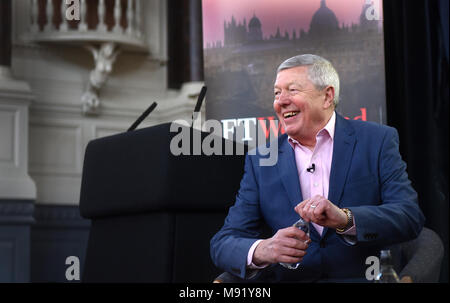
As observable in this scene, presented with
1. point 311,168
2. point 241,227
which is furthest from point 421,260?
point 241,227

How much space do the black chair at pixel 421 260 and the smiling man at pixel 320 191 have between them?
0.21 ft

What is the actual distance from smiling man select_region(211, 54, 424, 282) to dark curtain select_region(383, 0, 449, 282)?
4.58 feet

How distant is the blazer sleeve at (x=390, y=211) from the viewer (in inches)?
66.3

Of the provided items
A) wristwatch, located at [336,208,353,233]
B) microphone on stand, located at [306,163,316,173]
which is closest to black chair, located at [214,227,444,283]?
wristwatch, located at [336,208,353,233]

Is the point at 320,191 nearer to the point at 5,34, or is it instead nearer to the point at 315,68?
the point at 315,68

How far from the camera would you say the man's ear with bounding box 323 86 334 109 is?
1966mm

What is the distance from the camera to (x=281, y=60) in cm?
355

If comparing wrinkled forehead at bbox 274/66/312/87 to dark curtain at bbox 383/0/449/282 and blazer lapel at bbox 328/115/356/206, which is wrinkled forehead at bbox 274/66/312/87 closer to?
blazer lapel at bbox 328/115/356/206

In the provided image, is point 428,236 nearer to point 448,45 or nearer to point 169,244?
point 169,244

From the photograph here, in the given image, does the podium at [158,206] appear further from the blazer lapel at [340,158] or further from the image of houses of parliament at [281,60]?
the image of houses of parliament at [281,60]

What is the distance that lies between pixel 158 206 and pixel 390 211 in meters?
0.76

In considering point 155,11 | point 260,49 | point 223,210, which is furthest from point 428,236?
point 155,11

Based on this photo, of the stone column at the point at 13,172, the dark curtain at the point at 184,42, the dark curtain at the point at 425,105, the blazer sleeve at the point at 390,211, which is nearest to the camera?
the blazer sleeve at the point at 390,211

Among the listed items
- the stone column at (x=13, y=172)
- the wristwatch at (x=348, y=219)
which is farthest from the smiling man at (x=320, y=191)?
the stone column at (x=13, y=172)
